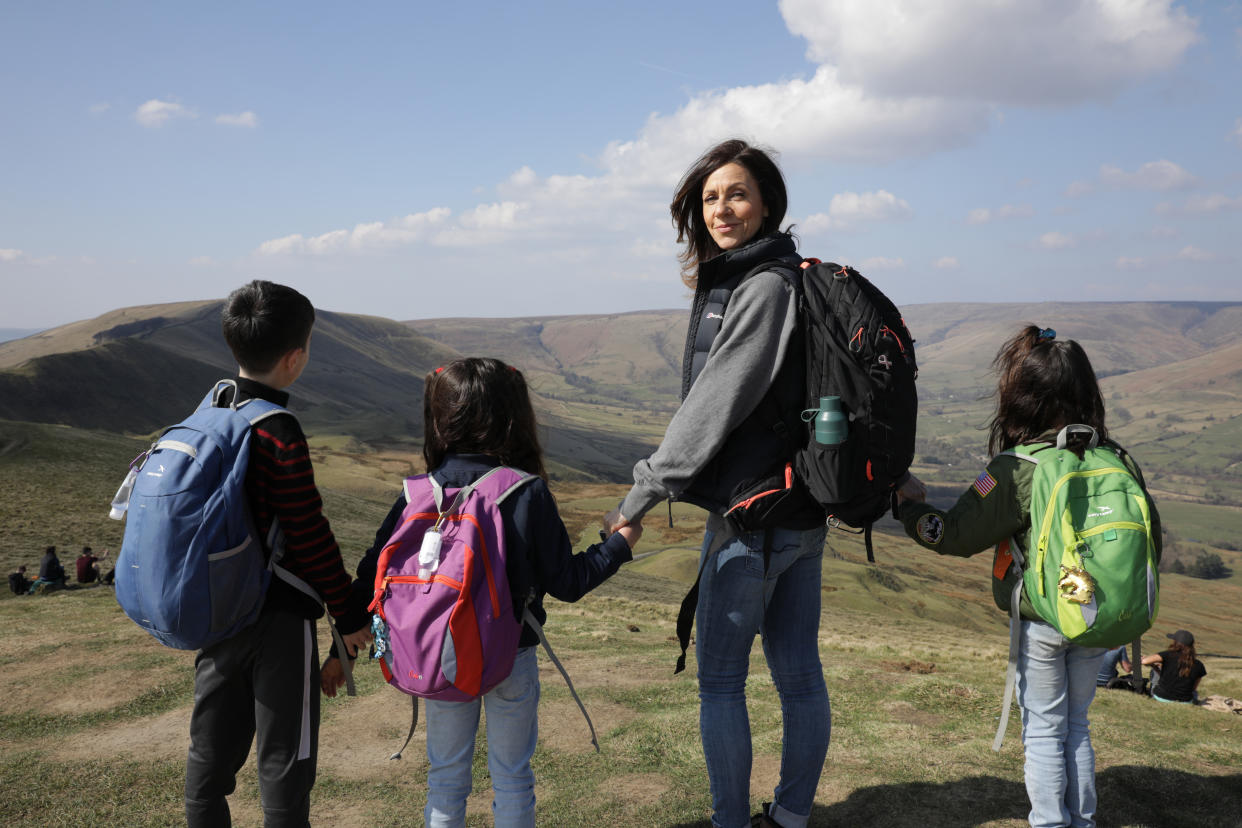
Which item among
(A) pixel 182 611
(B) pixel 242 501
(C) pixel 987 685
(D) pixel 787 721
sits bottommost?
(C) pixel 987 685

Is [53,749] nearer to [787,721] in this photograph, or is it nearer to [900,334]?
[787,721]

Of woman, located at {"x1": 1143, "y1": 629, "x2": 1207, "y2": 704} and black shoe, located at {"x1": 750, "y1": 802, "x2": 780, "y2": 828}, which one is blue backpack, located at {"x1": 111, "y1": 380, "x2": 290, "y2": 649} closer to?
black shoe, located at {"x1": 750, "y1": 802, "x2": 780, "y2": 828}

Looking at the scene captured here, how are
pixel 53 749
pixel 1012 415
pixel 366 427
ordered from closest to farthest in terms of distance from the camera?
pixel 1012 415
pixel 53 749
pixel 366 427

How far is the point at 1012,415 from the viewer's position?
421 centimetres

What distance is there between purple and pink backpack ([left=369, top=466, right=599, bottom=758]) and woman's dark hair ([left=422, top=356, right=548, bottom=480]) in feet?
0.73

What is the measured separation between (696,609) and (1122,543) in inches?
83.3

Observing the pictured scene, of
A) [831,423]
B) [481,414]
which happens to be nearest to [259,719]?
[481,414]

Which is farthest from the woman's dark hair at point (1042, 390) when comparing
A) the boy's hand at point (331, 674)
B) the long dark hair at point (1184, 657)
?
the long dark hair at point (1184, 657)

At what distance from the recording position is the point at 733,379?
342 cm

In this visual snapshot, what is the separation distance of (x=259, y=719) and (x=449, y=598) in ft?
3.93

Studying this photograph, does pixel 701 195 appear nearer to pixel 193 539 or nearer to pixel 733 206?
pixel 733 206

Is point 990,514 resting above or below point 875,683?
above

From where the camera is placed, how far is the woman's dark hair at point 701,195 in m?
3.96

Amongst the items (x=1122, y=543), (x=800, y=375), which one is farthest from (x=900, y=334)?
(x=1122, y=543)
